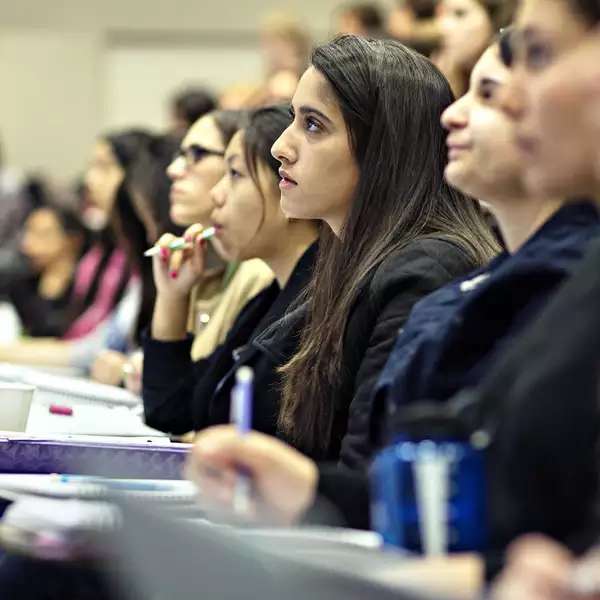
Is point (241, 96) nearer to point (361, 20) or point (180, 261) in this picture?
point (361, 20)

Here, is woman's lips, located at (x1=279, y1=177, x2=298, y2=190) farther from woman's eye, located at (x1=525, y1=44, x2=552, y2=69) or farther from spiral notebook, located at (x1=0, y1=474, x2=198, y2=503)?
woman's eye, located at (x1=525, y1=44, x2=552, y2=69)

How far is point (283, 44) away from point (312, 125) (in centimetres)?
428

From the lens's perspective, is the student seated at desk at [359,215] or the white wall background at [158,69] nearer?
the student seated at desk at [359,215]

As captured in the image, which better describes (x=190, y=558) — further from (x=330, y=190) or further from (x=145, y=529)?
(x=330, y=190)

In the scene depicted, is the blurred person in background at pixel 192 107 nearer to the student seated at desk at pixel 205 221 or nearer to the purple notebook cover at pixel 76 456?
the student seated at desk at pixel 205 221

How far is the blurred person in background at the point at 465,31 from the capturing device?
359 cm

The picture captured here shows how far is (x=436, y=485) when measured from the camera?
1.44 metres

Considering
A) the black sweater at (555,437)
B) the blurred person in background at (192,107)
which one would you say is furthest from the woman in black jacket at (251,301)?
the blurred person in background at (192,107)

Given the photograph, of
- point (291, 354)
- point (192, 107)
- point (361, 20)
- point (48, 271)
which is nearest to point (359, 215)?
point (291, 354)

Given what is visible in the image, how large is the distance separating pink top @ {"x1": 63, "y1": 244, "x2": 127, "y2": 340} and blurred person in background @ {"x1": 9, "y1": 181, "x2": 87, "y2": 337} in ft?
1.14

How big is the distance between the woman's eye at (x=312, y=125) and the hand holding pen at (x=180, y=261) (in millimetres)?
774

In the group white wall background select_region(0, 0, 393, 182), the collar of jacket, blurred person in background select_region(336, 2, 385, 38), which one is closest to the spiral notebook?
the collar of jacket

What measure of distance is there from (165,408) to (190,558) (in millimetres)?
1888

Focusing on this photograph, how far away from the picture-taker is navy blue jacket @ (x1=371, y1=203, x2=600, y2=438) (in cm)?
167
